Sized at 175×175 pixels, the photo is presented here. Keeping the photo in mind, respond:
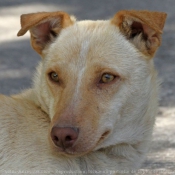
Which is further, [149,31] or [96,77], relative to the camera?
[149,31]

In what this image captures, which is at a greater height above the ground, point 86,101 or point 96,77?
point 96,77

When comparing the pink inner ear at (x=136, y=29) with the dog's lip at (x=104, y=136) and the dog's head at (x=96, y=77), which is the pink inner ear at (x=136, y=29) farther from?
the dog's lip at (x=104, y=136)

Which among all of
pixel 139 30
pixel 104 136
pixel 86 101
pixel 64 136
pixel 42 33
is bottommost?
pixel 104 136

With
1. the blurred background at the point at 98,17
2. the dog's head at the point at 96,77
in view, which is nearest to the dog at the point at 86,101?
the dog's head at the point at 96,77

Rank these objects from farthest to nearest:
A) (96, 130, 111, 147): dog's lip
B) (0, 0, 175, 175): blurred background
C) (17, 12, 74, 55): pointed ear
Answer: (0, 0, 175, 175): blurred background
(17, 12, 74, 55): pointed ear
(96, 130, 111, 147): dog's lip

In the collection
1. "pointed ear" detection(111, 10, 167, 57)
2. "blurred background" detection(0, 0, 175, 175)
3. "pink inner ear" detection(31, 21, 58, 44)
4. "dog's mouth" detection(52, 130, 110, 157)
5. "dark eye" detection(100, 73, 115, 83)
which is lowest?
"blurred background" detection(0, 0, 175, 175)

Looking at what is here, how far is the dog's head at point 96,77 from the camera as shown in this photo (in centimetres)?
409

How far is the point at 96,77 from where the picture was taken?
4270 mm

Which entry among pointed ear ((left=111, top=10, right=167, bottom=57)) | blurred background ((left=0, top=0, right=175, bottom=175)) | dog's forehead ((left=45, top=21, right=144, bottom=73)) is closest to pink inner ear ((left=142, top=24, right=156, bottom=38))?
pointed ear ((left=111, top=10, right=167, bottom=57))

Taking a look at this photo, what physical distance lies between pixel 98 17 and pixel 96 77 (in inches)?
316

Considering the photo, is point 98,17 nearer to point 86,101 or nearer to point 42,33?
point 42,33

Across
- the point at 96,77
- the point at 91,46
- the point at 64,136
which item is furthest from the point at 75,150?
the point at 91,46

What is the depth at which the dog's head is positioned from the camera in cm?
409

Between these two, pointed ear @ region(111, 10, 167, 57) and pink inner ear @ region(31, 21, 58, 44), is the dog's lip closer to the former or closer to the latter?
pointed ear @ region(111, 10, 167, 57)
